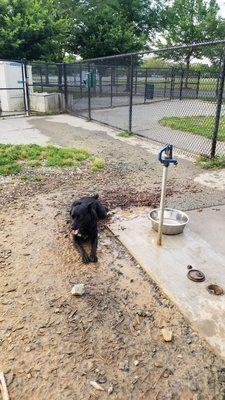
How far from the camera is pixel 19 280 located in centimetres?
281

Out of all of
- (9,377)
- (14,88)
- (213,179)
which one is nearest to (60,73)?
(14,88)

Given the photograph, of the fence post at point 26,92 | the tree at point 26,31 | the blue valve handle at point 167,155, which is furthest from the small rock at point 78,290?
the tree at point 26,31

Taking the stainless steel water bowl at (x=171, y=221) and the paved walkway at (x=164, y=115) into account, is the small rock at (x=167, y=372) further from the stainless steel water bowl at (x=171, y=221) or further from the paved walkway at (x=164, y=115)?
the paved walkway at (x=164, y=115)

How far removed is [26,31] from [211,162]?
38.5 feet

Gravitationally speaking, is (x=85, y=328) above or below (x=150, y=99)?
below

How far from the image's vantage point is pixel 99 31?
21.2m

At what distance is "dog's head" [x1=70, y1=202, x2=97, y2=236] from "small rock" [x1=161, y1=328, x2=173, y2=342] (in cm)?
130

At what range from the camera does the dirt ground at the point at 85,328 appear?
1.91 meters

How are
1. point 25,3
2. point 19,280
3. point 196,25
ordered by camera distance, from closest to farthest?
point 19,280 → point 25,3 → point 196,25

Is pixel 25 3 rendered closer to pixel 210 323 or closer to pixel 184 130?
pixel 184 130

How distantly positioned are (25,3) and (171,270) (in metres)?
15.7

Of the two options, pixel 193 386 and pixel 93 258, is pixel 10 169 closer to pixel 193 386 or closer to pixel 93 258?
pixel 93 258

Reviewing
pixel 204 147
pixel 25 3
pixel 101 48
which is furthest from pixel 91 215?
pixel 101 48

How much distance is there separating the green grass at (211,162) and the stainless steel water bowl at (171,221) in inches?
102
